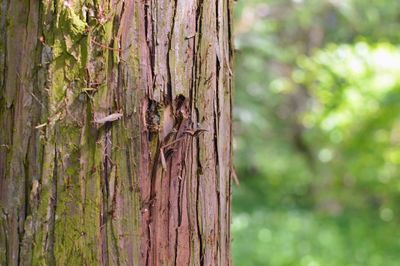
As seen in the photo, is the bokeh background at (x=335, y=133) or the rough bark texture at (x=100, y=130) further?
the bokeh background at (x=335, y=133)

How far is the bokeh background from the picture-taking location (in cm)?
709

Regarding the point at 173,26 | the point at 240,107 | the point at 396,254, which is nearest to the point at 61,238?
the point at 173,26

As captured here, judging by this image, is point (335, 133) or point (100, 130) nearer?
point (100, 130)

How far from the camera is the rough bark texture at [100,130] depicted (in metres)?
1.58

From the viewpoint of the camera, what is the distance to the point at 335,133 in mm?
8922

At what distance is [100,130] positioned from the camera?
1.58 meters

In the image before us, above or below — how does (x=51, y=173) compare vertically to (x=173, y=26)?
below

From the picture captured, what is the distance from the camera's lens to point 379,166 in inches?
333

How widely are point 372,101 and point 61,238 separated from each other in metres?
6.95

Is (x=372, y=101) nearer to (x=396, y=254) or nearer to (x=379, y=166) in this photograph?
(x=379, y=166)

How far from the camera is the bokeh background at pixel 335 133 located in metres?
7.09

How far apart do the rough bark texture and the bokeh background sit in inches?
158

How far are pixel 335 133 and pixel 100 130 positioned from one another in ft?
25.0

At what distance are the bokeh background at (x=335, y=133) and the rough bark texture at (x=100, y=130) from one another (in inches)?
158
